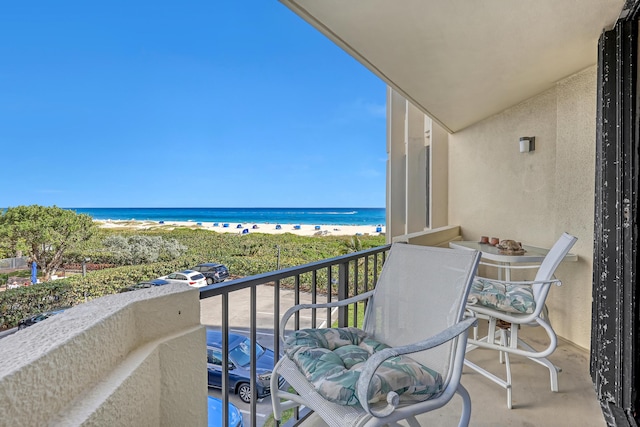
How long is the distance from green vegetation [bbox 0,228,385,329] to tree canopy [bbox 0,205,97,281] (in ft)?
2.06

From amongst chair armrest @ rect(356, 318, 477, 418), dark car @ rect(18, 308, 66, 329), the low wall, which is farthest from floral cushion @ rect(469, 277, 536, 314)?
dark car @ rect(18, 308, 66, 329)

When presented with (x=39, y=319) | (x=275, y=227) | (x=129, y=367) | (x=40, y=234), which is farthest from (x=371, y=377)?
(x=275, y=227)

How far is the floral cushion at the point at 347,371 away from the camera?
118cm

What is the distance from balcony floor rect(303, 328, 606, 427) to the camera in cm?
190

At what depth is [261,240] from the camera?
24.8 m

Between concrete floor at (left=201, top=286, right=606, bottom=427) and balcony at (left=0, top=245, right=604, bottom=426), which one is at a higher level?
balcony at (left=0, top=245, right=604, bottom=426)

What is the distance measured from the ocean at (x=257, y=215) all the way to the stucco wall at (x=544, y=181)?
30554mm

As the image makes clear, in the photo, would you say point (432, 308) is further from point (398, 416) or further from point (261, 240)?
point (261, 240)

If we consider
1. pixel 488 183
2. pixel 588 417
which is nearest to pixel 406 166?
pixel 488 183

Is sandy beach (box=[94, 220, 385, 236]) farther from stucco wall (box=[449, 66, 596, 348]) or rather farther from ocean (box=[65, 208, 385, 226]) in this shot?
stucco wall (box=[449, 66, 596, 348])

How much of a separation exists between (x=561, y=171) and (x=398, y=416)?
300 centimetres

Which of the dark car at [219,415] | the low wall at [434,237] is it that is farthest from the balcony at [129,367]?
the low wall at [434,237]

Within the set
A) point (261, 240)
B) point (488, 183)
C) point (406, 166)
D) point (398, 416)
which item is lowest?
point (261, 240)

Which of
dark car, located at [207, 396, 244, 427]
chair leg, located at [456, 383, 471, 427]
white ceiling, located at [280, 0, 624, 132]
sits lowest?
dark car, located at [207, 396, 244, 427]
